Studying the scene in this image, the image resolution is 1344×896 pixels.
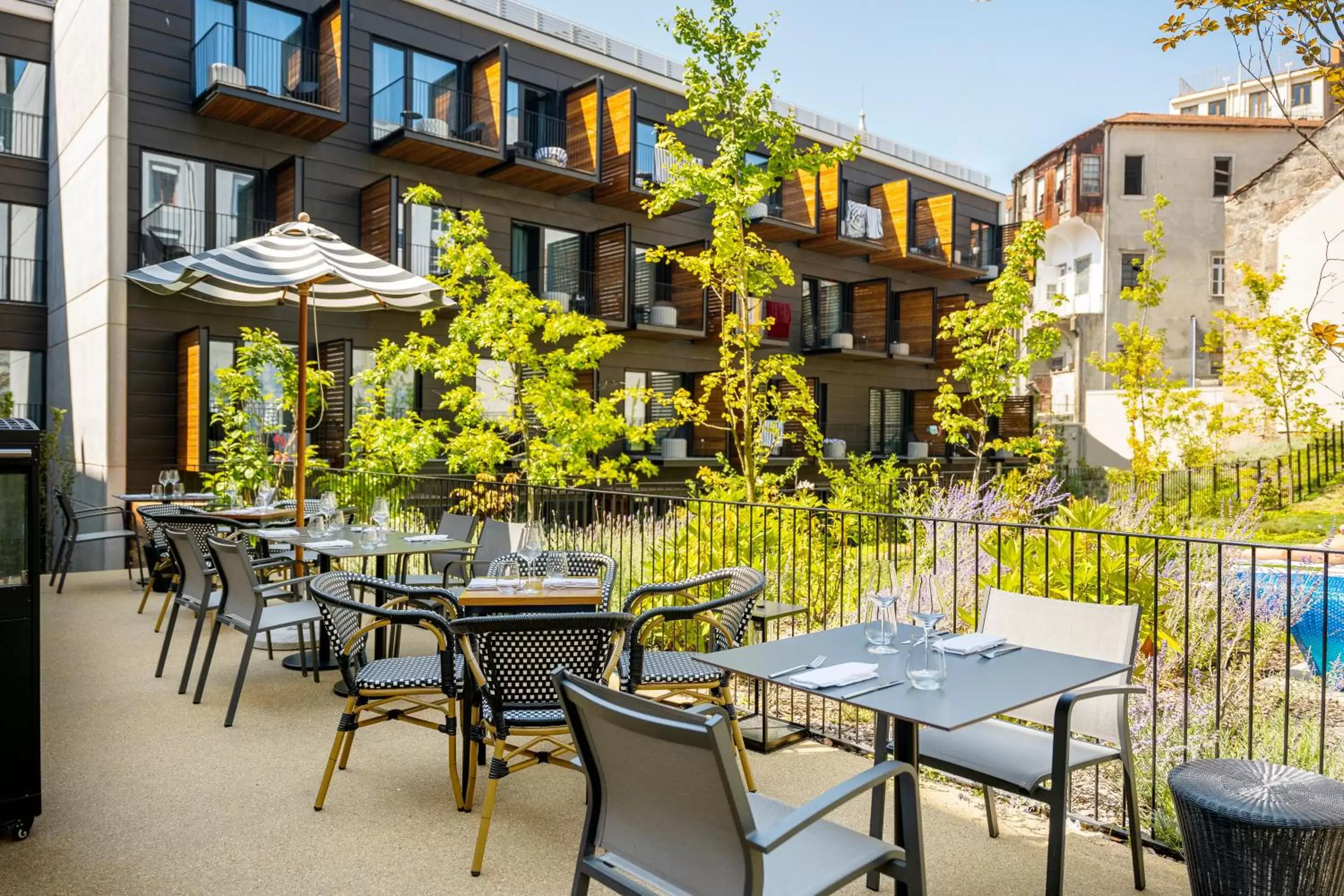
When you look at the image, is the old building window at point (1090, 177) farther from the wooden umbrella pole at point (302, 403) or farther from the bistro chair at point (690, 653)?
the bistro chair at point (690, 653)

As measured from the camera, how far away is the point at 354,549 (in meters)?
6.53

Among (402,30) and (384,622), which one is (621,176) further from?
(384,622)

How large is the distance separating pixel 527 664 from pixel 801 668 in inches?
47.0

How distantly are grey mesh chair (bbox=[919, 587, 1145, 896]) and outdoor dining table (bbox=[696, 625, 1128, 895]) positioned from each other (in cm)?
13

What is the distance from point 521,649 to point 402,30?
16403 mm

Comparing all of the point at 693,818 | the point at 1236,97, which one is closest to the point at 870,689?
the point at 693,818

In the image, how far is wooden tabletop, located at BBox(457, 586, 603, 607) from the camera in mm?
4625

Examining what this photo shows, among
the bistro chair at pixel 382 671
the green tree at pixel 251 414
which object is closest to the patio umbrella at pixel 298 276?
the bistro chair at pixel 382 671

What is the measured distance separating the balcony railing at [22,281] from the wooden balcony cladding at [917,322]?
66.3 ft

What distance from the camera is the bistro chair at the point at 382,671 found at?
4.21 meters

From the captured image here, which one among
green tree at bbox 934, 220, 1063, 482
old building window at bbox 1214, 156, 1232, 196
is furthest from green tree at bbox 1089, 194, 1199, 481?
old building window at bbox 1214, 156, 1232, 196

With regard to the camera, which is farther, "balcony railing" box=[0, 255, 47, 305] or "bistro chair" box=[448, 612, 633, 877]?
"balcony railing" box=[0, 255, 47, 305]

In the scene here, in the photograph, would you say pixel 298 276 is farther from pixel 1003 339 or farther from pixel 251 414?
pixel 1003 339

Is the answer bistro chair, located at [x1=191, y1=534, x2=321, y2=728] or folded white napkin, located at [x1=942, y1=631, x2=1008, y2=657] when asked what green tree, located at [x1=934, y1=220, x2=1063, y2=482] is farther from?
folded white napkin, located at [x1=942, y1=631, x2=1008, y2=657]
